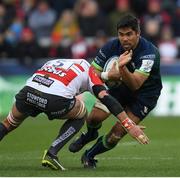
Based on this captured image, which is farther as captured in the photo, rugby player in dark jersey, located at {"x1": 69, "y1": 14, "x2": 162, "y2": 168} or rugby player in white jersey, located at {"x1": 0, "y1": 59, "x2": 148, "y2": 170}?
rugby player in dark jersey, located at {"x1": 69, "y1": 14, "x2": 162, "y2": 168}

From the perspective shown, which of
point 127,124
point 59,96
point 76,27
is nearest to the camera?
point 127,124

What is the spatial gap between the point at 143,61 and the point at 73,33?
12512mm

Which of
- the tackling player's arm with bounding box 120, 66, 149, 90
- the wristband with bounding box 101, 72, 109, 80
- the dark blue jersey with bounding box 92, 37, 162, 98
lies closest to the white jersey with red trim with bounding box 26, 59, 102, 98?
the wristband with bounding box 101, 72, 109, 80

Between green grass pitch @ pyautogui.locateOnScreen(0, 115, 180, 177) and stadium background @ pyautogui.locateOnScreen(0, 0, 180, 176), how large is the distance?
9.02 ft

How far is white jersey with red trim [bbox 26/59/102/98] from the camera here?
11016 millimetres

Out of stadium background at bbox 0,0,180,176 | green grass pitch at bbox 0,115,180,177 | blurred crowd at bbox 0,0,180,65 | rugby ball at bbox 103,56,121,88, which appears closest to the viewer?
green grass pitch at bbox 0,115,180,177

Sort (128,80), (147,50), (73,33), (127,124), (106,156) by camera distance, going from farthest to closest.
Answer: (73,33) < (106,156) < (147,50) < (128,80) < (127,124)

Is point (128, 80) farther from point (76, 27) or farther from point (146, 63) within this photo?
point (76, 27)

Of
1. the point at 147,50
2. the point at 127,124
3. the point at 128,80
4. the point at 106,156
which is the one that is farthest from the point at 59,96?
the point at 106,156

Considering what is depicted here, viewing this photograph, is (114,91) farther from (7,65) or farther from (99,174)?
(7,65)

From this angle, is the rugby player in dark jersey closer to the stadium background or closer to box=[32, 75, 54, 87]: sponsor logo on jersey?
box=[32, 75, 54, 87]: sponsor logo on jersey

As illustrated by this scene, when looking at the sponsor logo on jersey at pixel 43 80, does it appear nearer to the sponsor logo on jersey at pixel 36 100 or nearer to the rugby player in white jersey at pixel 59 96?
the rugby player in white jersey at pixel 59 96

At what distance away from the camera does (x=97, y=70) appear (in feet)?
38.6

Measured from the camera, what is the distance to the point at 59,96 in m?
11.0
